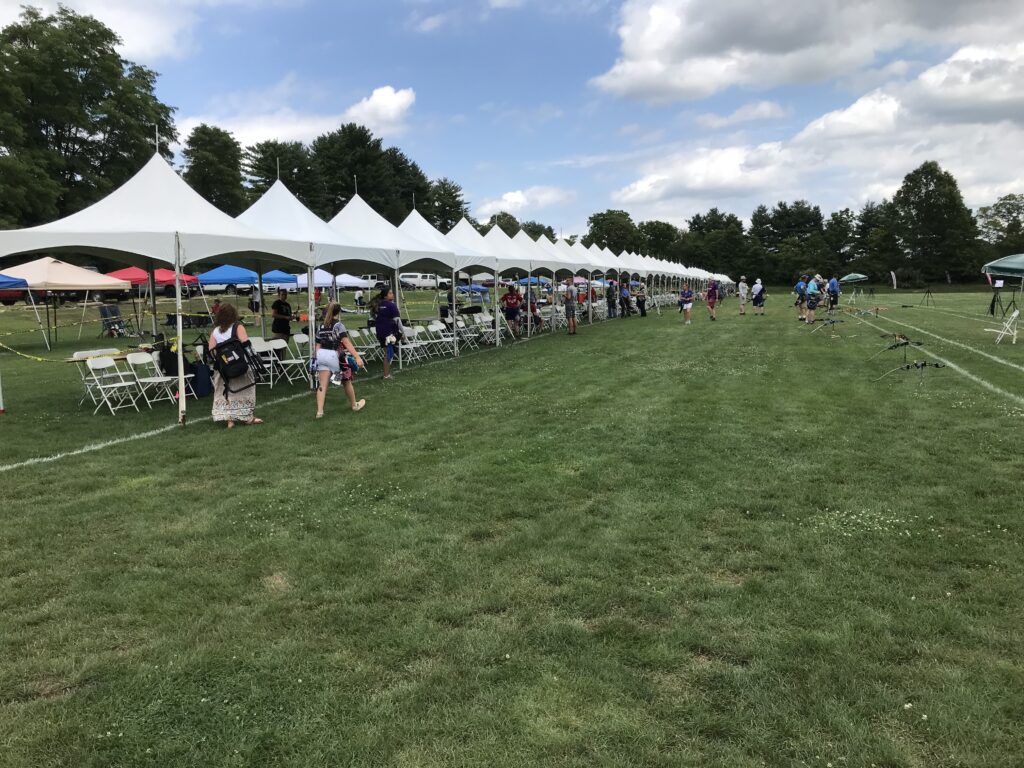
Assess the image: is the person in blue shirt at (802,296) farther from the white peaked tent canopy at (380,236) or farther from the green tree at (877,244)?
the green tree at (877,244)

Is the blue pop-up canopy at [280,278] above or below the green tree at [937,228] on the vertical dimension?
below

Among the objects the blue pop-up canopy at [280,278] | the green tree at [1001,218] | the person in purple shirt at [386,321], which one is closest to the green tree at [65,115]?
the blue pop-up canopy at [280,278]

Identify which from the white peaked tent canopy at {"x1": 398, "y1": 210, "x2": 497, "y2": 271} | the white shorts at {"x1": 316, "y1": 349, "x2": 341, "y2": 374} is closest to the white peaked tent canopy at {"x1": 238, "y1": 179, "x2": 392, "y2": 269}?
the white shorts at {"x1": 316, "y1": 349, "x2": 341, "y2": 374}

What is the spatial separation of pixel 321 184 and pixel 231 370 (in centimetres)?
5898

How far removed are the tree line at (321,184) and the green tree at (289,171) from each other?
0.45 ft

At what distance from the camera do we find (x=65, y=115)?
3953cm

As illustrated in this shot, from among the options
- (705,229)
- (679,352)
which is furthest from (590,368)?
(705,229)

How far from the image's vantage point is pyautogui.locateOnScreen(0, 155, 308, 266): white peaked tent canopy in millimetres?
7938

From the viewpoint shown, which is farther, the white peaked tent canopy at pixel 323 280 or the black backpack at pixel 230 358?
the white peaked tent canopy at pixel 323 280

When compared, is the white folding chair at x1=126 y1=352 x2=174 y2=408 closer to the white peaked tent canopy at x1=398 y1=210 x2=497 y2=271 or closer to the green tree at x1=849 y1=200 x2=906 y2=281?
the white peaked tent canopy at x1=398 y1=210 x2=497 y2=271

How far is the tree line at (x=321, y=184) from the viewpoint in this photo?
Answer: 37500 millimetres


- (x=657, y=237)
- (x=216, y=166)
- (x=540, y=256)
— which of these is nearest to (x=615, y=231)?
(x=657, y=237)

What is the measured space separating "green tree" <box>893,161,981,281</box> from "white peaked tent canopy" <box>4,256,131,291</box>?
80500mm

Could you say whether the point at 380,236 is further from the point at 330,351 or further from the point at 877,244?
the point at 877,244
